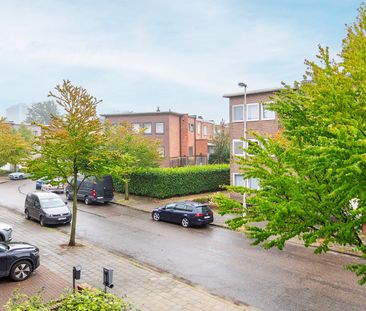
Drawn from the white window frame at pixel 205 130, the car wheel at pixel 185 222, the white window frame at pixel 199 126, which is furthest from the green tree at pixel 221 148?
the car wheel at pixel 185 222

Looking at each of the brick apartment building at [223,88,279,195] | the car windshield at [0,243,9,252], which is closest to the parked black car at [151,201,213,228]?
the brick apartment building at [223,88,279,195]

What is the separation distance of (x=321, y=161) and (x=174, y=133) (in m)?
40.9

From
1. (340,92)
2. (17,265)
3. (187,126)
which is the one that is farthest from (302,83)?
(187,126)

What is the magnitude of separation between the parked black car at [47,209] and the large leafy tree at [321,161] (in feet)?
51.7

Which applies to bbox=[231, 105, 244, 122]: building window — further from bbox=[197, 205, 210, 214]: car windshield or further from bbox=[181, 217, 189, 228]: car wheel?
bbox=[181, 217, 189, 228]: car wheel

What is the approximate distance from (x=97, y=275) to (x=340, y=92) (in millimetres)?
10662

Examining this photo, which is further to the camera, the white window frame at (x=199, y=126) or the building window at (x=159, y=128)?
the white window frame at (x=199, y=126)

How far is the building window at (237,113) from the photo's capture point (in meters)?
29.8

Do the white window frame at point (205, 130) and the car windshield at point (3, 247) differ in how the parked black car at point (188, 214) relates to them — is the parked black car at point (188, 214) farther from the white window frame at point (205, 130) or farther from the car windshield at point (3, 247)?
the white window frame at point (205, 130)

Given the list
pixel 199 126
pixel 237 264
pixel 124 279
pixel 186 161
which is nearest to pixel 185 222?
pixel 237 264

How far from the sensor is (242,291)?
12320 mm

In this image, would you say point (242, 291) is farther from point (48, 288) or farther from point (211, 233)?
point (211, 233)

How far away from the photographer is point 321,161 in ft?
20.9

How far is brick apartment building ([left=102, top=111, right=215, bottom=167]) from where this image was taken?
4597 cm
